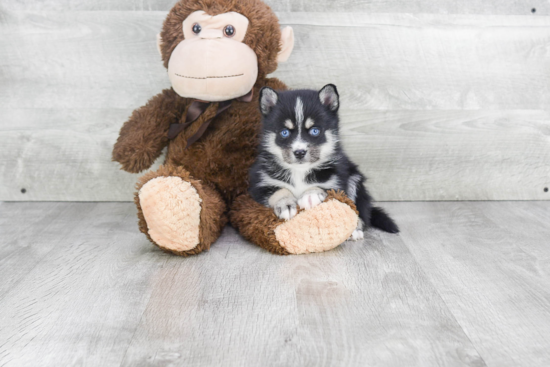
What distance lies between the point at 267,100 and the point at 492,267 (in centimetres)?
81

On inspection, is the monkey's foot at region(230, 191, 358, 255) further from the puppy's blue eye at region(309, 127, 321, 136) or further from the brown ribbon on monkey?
the brown ribbon on monkey

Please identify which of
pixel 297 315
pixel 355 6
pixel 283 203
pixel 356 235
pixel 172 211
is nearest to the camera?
pixel 297 315

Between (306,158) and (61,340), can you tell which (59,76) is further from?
(61,340)

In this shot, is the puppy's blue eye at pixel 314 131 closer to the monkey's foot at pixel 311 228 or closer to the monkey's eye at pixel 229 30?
the monkey's foot at pixel 311 228

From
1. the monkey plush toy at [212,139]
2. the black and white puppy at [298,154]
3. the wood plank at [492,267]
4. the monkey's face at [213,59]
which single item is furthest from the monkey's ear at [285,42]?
the wood plank at [492,267]

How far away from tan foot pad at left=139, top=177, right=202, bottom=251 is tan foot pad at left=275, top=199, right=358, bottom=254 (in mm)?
253

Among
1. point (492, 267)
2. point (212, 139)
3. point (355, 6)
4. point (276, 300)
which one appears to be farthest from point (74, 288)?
point (355, 6)

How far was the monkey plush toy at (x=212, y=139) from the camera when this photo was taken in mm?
1505

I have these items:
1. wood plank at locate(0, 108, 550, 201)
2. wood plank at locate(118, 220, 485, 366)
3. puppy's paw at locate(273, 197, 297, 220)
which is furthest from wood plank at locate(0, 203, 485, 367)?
wood plank at locate(0, 108, 550, 201)

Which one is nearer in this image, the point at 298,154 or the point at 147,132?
the point at 298,154

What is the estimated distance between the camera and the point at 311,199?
5.02 feet

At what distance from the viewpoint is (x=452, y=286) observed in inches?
53.1

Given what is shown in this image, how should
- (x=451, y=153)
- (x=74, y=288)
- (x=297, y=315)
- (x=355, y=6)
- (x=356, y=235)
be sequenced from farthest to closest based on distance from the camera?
(x=451, y=153)
(x=355, y=6)
(x=356, y=235)
(x=74, y=288)
(x=297, y=315)

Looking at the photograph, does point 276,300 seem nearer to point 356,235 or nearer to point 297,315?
point 297,315
